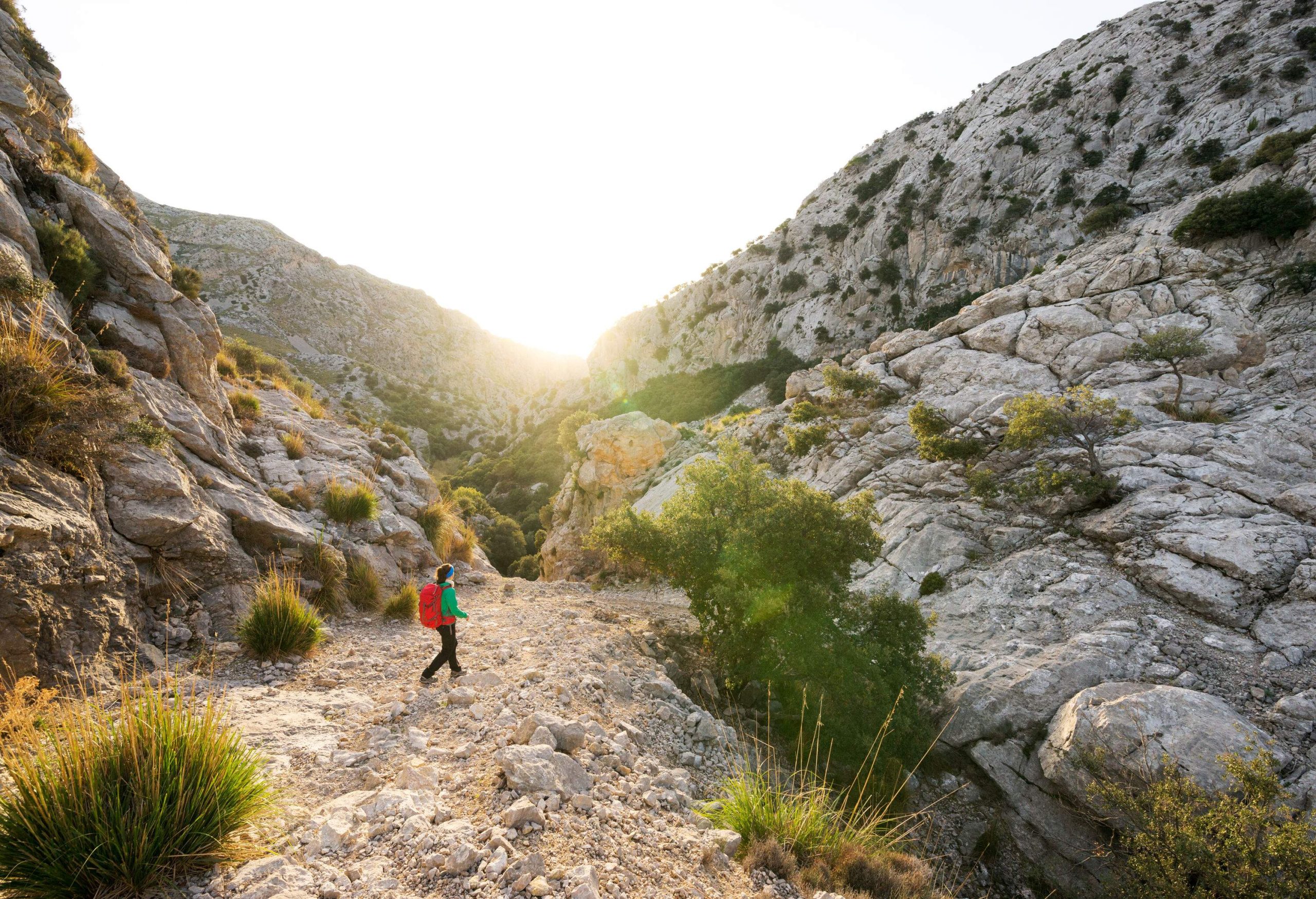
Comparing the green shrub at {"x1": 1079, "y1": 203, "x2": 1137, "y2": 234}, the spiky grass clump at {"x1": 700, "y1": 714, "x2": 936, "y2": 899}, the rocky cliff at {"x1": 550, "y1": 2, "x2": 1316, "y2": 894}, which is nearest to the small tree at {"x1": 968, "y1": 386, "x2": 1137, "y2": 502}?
the rocky cliff at {"x1": 550, "y1": 2, "x2": 1316, "y2": 894}

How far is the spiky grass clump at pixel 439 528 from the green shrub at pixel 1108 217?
4494 centimetres

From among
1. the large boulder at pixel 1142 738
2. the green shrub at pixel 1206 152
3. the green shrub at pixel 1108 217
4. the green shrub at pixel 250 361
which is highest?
the green shrub at pixel 1206 152

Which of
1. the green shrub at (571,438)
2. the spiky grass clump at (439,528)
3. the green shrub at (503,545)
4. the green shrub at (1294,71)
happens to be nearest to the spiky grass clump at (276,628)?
the spiky grass clump at (439,528)

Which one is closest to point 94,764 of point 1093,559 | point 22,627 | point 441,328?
point 22,627

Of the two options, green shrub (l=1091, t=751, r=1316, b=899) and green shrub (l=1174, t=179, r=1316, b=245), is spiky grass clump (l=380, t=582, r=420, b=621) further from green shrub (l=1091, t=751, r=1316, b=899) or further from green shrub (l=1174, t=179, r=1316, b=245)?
green shrub (l=1174, t=179, r=1316, b=245)

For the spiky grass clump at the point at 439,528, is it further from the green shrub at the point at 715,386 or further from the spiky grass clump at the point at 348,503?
the green shrub at the point at 715,386

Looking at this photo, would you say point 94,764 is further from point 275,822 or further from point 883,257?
point 883,257

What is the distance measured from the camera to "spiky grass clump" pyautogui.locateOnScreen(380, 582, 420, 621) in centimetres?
1090

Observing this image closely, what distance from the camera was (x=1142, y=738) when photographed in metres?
9.59

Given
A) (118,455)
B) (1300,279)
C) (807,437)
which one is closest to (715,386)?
(807,437)

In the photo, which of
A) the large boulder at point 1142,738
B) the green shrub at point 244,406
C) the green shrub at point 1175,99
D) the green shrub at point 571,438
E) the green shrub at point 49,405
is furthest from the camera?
the green shrub at point 571,438

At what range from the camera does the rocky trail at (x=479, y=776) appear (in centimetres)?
362

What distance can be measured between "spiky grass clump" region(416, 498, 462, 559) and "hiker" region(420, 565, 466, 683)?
867 cm

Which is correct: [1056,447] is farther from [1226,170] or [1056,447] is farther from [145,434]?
[1226,170]
